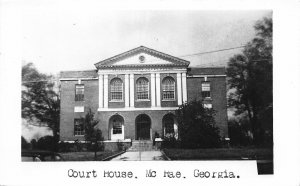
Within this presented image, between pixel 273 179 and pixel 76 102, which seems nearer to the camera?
pixel 273 179

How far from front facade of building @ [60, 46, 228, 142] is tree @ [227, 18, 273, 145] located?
31 centimetres

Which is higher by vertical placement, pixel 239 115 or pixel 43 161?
pixel 239 115

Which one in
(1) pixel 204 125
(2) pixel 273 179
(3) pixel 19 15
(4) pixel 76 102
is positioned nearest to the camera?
(2) pixel 273 179

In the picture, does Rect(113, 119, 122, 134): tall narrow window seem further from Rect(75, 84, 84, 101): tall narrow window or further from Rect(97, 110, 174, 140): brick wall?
Rect(75, 84, 84, 101): tall narrow window

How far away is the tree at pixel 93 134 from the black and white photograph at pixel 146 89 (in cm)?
3

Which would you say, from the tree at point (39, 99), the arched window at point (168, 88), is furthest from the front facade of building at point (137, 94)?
the tree at point (39, 99)

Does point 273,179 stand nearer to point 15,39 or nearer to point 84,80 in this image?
point 84,80

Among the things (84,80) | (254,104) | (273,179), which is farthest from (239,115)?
(84,80)

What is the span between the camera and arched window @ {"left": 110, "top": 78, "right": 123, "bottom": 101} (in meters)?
8.98

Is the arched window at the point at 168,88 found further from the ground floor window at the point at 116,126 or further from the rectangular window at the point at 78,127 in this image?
the rectangular window at the point at 78,127

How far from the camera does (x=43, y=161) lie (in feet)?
25.3

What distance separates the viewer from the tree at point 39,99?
8109 millimetres

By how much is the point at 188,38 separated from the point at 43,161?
3.96m

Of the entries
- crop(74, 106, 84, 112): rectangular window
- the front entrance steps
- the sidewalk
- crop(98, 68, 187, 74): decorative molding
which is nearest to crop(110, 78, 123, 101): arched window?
crop(98, 68, 187, 74): decorative molding
